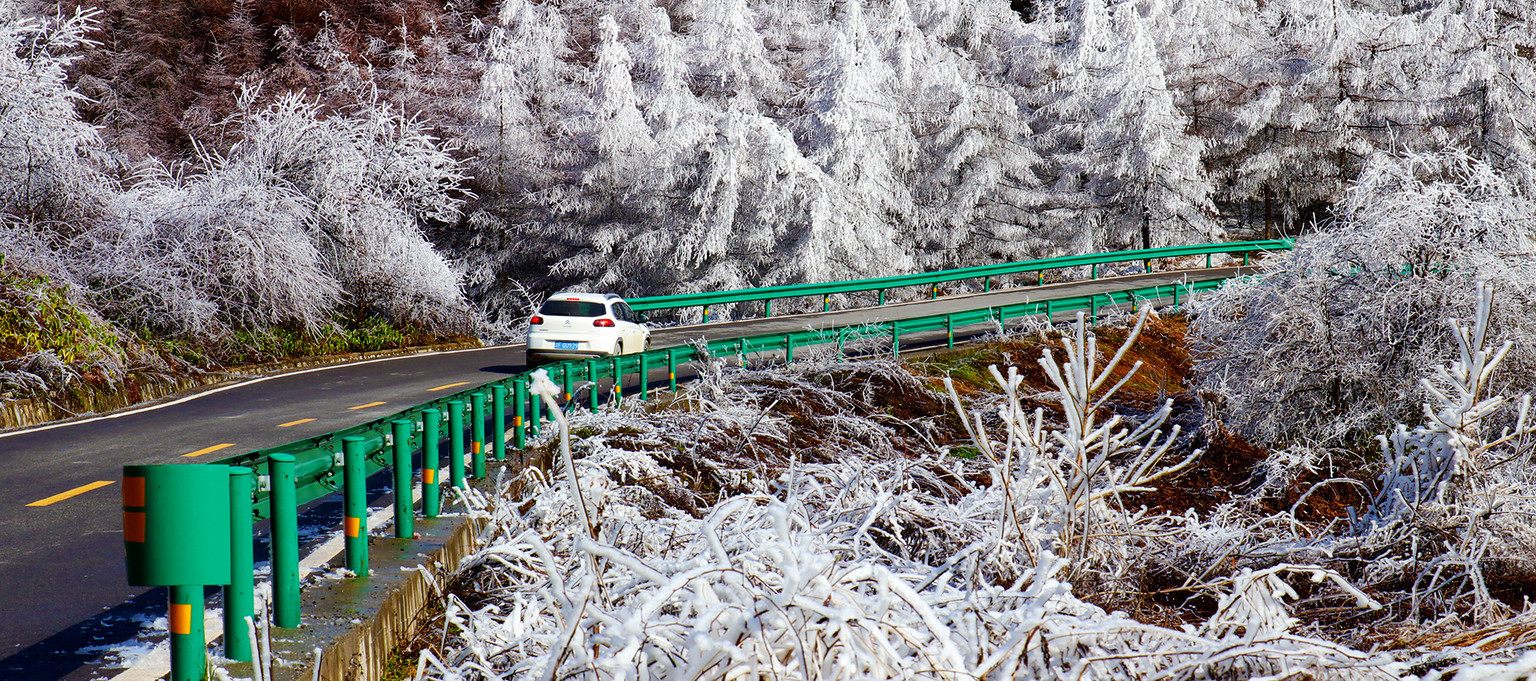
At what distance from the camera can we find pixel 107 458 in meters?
11.2

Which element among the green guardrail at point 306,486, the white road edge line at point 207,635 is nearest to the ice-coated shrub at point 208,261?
the green guardrail at point 306,486

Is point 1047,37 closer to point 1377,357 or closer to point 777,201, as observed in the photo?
point 777,201

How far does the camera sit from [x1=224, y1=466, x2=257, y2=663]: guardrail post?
4.27 meters

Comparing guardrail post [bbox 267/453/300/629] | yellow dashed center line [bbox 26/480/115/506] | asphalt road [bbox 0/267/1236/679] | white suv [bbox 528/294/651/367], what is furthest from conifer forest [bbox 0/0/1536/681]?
white suv [bbox 528/294/651/367]

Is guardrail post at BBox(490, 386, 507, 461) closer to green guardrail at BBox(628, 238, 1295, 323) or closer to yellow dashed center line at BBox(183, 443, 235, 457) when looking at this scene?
yellow dashed center line at BBox(183, 443, 235, 457)

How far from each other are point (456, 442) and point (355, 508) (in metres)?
2.34

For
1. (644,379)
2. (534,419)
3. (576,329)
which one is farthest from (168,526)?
(576,329)

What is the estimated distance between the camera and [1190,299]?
16828 millimetres

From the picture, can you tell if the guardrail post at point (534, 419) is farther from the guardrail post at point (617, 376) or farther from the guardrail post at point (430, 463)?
the guardrail post at point (430, 463)

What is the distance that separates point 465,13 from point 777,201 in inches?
570

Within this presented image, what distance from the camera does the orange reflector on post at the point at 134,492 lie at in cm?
375

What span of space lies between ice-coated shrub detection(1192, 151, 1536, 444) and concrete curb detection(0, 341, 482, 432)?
14548 mm

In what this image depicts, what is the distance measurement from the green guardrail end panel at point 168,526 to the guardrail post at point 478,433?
14.2 ft

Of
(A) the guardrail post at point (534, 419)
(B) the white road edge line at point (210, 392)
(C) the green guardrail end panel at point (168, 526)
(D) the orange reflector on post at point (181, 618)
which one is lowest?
(B) the white road edge line at point (210, 392)
